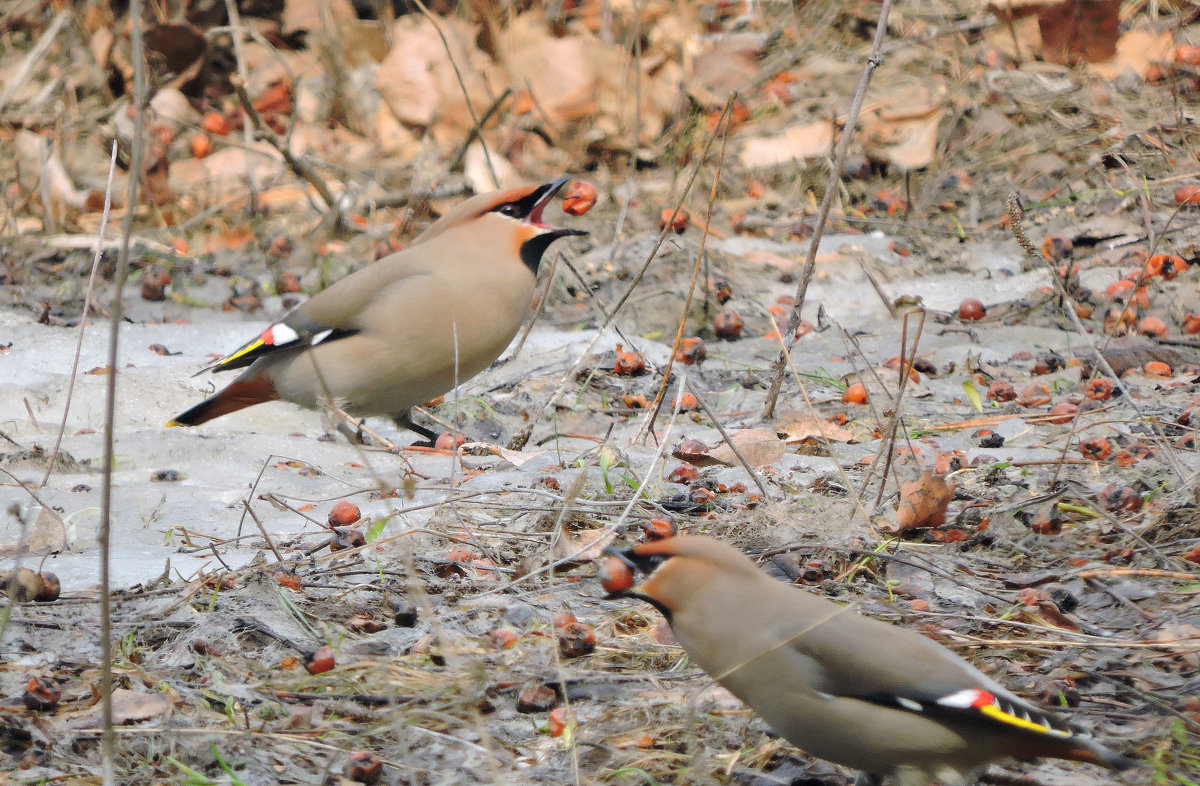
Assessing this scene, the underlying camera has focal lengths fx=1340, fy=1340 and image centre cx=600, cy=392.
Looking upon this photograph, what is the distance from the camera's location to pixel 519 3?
26.0 ft

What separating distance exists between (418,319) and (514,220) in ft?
1.43

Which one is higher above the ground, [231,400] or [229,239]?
[231,400]

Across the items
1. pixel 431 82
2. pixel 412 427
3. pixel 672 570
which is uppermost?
pixel 672 570

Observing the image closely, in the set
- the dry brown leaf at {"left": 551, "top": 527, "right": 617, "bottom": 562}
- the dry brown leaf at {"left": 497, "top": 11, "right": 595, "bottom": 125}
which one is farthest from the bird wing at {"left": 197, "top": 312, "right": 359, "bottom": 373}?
the dry brown leaf at {"left": 497, "top": 11, "right": 595, "bottom": 125}

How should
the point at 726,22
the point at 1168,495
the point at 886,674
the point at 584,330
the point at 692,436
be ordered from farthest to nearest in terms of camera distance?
the point at 726,22 < the point at 584,330 < the point at 692,436 < the point at 1168,495 < the point at 886,674

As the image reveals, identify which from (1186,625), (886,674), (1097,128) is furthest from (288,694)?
(1097,128)

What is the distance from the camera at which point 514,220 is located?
403 cm

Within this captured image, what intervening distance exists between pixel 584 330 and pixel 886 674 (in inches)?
136

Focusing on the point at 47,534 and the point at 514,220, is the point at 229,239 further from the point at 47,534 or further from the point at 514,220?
the point at 47,534

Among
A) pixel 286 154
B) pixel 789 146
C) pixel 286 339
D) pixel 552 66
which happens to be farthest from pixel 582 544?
pixel 552 66

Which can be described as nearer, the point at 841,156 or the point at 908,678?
the point at 908,678

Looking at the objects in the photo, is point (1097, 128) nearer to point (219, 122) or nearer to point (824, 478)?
point (824, 478)

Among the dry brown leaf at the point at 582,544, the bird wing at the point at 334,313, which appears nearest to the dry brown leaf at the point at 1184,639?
the dry brown leaf at the point at 582,544

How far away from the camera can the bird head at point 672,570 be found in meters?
2.10
